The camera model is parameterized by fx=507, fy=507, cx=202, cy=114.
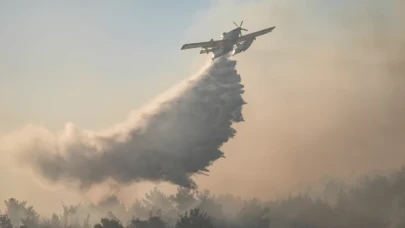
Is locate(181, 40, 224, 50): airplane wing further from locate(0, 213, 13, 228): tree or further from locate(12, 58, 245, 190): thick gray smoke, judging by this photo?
locate(0, 213, 13, 228): tree

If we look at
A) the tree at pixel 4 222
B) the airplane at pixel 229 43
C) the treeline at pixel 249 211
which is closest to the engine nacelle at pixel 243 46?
the airplane at pixel 229 43

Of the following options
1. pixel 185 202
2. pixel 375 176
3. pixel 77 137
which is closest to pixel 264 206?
pixel 185 202

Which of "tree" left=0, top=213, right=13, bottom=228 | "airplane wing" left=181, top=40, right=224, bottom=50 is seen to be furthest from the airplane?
"tree" left=0, top=213, right=13, bottom=228

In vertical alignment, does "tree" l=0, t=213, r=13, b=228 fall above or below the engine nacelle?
below

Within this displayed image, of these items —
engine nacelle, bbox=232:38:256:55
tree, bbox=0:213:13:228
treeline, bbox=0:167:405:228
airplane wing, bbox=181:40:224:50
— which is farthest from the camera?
tree, bbox=0:213:13:228

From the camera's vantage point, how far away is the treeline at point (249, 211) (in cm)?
5438

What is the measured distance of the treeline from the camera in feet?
178

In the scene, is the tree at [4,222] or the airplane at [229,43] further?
the tree at [4,222]

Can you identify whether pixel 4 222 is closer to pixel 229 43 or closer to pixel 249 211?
pixel 249 211

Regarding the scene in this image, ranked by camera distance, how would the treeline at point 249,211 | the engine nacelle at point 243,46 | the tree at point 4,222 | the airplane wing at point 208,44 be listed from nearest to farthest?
the engine nacelle at point 243,46 < the airplane wing at point 208,44 < the treeline at point 249,211 < the tree at point 4,222

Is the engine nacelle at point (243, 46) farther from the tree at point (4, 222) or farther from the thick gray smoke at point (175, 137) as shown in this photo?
the tree at point (4, 222)

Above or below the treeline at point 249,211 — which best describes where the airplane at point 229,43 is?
above

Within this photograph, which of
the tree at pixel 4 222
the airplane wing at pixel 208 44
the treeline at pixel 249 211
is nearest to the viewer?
the airplane wing at pixel 208 44

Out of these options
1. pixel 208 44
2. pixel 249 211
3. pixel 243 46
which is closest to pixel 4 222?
pixel 249 211
